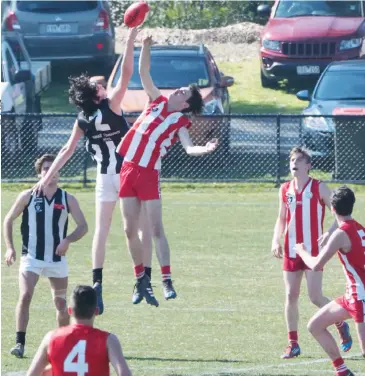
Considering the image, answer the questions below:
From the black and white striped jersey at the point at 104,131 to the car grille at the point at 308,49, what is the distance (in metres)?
15.9

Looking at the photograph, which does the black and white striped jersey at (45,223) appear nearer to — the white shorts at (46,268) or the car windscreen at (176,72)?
the white shorts at (46,268)

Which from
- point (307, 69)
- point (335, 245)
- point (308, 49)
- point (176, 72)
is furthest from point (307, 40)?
point (335, 245)

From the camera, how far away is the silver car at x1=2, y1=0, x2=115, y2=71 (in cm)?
2803

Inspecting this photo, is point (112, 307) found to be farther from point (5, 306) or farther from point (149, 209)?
point (149, 209)

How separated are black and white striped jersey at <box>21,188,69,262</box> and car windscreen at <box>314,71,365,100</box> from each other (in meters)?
12.2

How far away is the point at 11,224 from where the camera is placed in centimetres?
1120

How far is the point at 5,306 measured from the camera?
46.3 feet

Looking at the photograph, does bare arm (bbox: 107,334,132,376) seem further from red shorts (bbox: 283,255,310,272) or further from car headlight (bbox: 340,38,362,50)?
car headlight (bbox: 340,38,362,50)

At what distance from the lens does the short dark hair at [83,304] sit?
25.2 ft

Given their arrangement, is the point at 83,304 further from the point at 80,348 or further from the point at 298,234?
the point at 298,234

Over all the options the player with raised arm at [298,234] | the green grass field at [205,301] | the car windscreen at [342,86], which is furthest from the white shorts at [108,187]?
the car windscreen at [342,86]

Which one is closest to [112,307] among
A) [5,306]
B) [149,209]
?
[5,306]

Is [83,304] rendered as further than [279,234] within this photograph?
No

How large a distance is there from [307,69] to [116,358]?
67.5ft
